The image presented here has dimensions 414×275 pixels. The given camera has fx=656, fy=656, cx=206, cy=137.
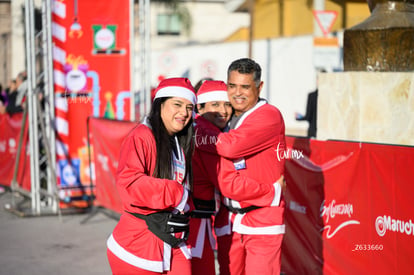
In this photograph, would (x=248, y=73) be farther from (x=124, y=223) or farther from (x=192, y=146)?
(x=124, y=223)

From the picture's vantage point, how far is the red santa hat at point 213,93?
486 cm

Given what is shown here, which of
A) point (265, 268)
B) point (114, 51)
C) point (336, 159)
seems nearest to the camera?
point (265, 268)

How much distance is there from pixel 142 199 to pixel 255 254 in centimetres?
119

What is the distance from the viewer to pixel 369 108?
650 cm

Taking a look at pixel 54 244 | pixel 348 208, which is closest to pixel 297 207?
pixel 348 208

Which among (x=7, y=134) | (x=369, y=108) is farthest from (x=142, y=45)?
(x=369, y=108)

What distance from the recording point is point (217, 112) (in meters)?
4.86

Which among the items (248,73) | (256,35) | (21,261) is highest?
(256,35)

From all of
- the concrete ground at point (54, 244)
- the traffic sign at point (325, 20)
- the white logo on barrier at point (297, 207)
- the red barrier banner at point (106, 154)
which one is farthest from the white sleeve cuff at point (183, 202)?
the traffic sign at point (325, 20)

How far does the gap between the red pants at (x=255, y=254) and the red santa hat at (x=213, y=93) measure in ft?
3.29

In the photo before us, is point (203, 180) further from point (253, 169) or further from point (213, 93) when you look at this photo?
point (213, 93)

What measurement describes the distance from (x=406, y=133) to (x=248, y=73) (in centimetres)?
238

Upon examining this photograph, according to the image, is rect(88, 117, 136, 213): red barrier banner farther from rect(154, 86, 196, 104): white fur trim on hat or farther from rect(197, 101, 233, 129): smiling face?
rect(154, 86, 196, 104): white fur trim on hat

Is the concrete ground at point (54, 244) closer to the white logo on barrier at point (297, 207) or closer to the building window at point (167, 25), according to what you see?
the white logo on barrier at point (297, 207)
